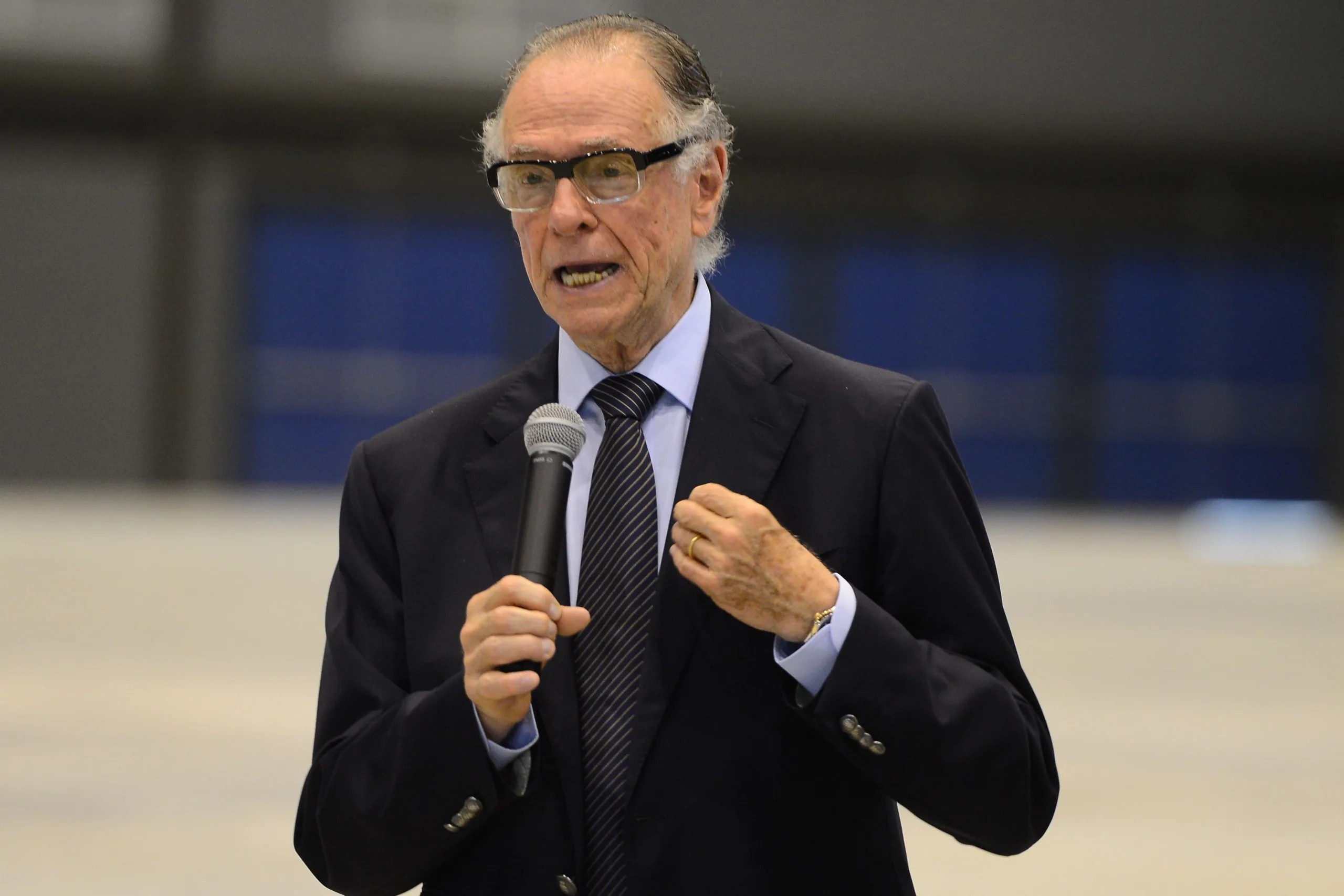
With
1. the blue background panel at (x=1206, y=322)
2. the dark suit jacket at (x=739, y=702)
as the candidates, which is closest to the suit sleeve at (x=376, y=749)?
the dark suit jacket at (x=739, y=702)

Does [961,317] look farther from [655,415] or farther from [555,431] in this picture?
[555,431]

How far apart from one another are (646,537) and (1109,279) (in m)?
16.1

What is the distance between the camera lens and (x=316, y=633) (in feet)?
24.0

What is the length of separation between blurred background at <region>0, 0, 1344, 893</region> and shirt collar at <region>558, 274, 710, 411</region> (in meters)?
11.2

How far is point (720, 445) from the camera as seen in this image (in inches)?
71.0

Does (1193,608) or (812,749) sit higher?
(812,749)

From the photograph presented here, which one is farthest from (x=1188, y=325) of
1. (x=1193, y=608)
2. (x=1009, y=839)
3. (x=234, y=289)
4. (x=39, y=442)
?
(x=1009, y=839)

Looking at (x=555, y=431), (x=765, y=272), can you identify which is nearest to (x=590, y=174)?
(x=555, y=431)

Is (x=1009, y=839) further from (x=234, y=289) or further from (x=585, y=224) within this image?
(x=234, y=289)

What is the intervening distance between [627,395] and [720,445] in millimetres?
144

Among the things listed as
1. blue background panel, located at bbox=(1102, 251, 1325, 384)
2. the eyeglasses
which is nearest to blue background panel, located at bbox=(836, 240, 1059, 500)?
blue background panel, located at bbox=(1102, 251, 1325, 384)

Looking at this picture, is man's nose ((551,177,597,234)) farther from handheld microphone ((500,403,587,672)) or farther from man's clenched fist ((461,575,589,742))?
man's clenched fist ((461,575,589,742))

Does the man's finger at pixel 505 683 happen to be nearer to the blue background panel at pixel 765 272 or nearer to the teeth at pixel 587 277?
the teeth at pixel 587 277

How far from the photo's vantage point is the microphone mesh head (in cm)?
162
